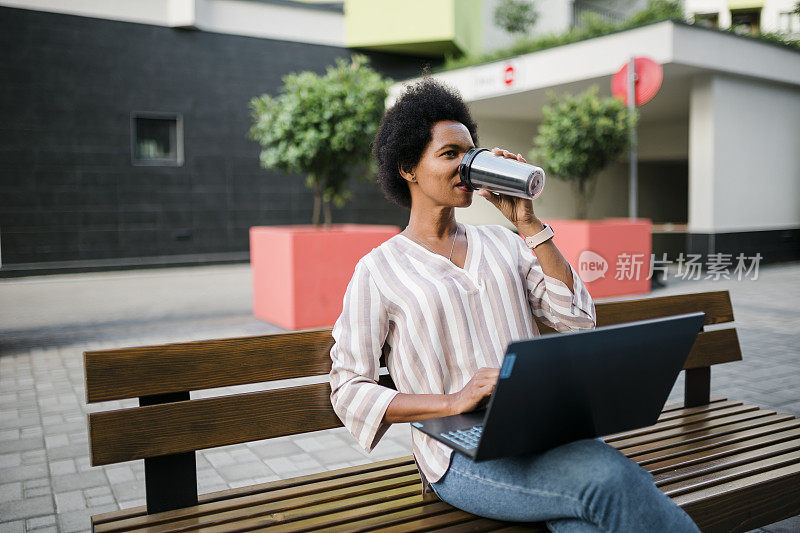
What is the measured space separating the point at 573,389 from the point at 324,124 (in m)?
6.13

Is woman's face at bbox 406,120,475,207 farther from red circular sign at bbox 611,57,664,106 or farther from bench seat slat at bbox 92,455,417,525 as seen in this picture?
red circular sign at bbox 611,57,664,106

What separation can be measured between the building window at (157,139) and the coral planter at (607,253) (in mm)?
8940

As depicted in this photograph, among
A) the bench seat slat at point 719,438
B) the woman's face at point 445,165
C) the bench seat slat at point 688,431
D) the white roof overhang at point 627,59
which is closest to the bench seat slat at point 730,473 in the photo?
the bench seat slat at point 719,438

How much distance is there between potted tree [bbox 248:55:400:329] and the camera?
7.22m

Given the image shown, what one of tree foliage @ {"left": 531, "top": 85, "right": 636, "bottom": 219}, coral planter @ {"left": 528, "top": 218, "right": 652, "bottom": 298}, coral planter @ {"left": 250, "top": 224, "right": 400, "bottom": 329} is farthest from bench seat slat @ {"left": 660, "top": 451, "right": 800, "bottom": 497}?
tree foliage @ {"left": 531, "top": 85, "right": 636, "bottom": 219}

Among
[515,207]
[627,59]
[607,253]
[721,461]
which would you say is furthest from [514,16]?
[515,207]

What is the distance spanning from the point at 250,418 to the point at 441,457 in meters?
0.56

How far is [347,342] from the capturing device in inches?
78.1

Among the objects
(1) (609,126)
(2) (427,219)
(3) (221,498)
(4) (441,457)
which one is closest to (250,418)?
(3) (221,498)

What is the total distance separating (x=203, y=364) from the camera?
2016mm

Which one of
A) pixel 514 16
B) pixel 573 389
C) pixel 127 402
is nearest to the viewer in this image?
pixel 573 389

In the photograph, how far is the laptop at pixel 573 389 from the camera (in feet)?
4.91

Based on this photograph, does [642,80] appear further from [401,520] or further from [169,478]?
[169,478]

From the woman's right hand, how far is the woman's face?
56 centimetres
